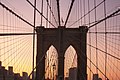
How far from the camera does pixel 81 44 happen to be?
21188 mm

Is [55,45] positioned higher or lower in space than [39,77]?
higher

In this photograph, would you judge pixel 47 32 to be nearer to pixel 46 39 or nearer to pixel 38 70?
pixel 46 39

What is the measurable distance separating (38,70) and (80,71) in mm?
2458

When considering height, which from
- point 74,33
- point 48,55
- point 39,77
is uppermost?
point 74,33

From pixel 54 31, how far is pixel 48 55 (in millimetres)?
1433

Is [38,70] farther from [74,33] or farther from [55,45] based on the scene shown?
[74,33]

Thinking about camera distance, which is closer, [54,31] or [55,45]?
[54,31]

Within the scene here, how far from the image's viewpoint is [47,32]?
20562 mm

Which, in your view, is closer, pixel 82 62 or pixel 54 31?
pixel 54 31

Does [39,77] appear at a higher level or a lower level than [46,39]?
lower

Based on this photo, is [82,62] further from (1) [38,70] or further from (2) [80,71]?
(1) [38,70]

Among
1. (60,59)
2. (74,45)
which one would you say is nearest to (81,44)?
(74,45)

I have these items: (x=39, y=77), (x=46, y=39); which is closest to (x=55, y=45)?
(x=46, y=39)

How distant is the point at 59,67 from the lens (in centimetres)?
2048
